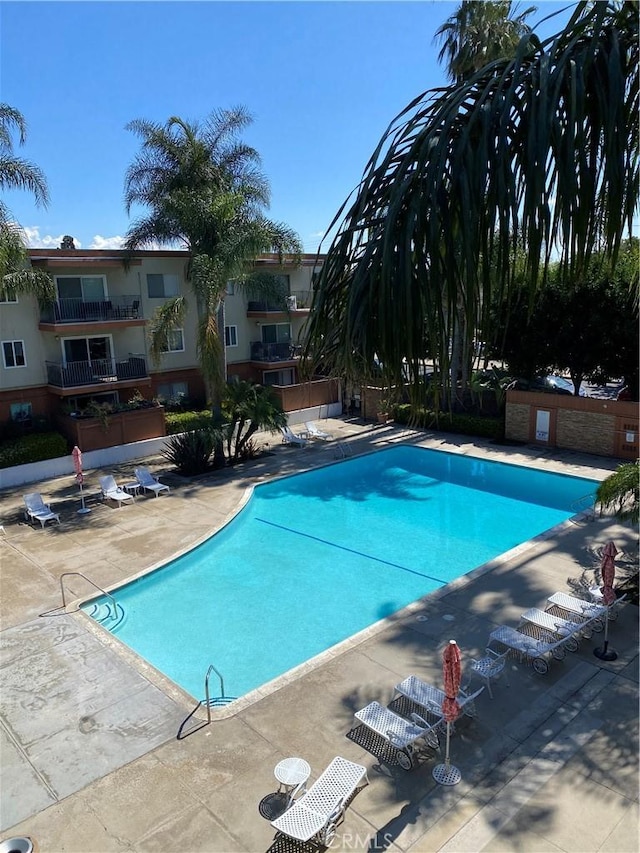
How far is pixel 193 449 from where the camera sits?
78.5 feet

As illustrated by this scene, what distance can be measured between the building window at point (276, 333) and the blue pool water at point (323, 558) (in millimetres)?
11275

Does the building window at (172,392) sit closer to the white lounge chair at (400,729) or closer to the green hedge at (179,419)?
the green hedge at (179,419)

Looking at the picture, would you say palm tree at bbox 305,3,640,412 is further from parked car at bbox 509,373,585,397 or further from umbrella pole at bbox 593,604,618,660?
parked car at bbox 509,373,585,397

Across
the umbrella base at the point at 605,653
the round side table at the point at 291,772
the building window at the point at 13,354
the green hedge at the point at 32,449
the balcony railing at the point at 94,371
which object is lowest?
the umbrella base at the point at 605,653

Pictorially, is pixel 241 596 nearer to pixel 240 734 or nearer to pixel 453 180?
pixel 240 734

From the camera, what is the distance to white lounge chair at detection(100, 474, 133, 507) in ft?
68.4

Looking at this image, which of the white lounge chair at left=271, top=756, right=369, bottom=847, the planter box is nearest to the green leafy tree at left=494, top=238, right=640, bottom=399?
the planter box

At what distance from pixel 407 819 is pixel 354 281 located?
7684mm

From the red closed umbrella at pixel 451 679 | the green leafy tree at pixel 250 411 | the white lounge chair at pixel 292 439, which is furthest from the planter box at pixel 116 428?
the red closed umbrella at pixel 451 679

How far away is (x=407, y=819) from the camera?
24.7ft

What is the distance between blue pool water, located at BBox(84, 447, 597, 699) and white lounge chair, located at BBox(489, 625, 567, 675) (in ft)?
11.3

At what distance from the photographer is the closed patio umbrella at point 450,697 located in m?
8.09

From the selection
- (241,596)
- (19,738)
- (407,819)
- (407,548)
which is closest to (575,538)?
(407,548)

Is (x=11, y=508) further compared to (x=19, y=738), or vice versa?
(x=11, y=508)
